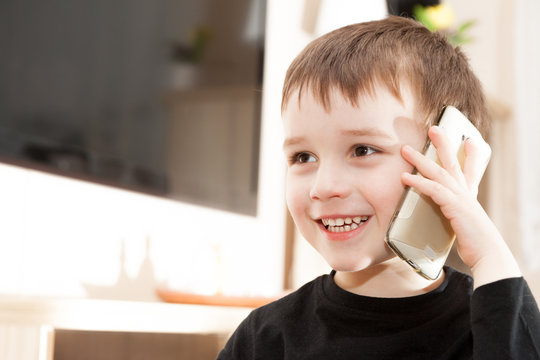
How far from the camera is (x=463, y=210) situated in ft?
2.33

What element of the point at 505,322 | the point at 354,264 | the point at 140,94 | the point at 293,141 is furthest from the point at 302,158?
the point at 140,94

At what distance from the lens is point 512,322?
64 centimetres

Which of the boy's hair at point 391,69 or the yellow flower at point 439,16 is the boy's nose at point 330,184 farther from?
the yellow flower at point 439,16

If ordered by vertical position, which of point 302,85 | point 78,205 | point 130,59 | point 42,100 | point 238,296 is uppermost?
point 130,59

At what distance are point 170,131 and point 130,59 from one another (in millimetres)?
214

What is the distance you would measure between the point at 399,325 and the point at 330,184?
7.4 inches

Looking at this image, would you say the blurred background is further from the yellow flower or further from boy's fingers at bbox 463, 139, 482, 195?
the yellow flower

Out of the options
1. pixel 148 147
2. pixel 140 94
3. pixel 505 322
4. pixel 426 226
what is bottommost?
pixel 505 322

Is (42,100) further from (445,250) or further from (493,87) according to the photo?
(493,87)

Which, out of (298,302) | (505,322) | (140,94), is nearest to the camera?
(505,322)

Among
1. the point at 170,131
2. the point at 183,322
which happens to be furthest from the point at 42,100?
the point at 183,322

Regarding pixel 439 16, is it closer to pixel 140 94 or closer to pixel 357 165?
pixel 140 94

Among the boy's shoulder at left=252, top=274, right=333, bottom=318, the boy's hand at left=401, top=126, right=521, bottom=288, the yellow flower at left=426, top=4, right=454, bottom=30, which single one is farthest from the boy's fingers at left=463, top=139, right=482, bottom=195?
the yellow flower at left=426, top=4, right=454, bottom=30

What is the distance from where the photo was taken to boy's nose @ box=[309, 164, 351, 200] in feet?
2.44
